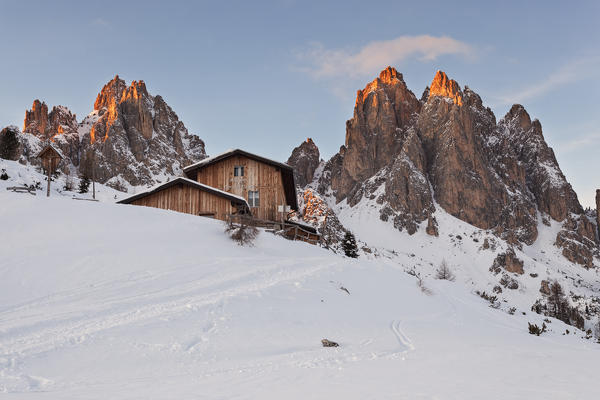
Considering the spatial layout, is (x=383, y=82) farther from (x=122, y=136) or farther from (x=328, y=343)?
(x=328, y=343)

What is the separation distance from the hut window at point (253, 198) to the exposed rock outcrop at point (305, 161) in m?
141

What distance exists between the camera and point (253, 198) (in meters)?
32.9

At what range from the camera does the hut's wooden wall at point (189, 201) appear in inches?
1129

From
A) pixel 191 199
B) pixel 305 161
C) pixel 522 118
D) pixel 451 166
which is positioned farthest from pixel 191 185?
pixel 522 118

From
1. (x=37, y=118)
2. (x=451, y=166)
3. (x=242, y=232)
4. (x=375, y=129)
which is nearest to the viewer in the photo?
(x=242, y=232)

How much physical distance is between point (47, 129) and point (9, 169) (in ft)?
537

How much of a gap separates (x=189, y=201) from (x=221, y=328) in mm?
21623

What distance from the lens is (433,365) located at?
6.23 metres

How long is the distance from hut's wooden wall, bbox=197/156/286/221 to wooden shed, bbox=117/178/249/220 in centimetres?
379

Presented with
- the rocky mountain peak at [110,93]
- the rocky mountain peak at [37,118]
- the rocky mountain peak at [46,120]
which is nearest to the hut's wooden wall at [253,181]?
the rocky mountain peak at [110,93]

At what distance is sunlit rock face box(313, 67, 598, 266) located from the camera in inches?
5128

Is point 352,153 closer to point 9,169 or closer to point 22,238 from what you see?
point 9,169

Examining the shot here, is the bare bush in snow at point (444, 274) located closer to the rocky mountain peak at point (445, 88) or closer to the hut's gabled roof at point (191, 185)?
the hut's gabled roof at point (191, 185)

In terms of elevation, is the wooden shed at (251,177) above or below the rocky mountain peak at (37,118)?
below
